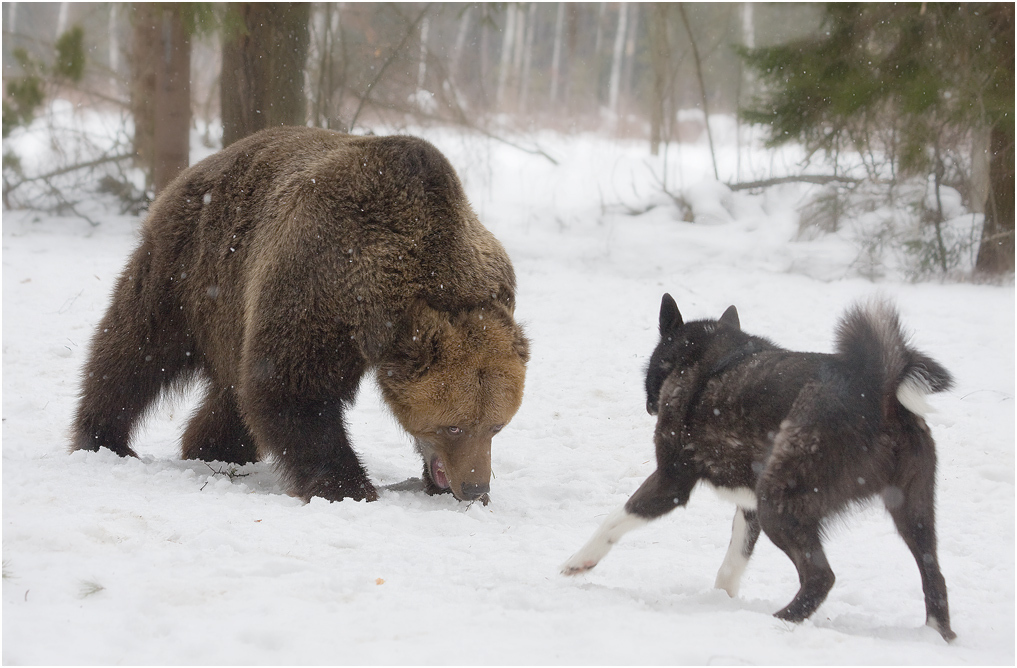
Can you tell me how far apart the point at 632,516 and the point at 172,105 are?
10.0 m

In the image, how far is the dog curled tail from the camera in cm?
328

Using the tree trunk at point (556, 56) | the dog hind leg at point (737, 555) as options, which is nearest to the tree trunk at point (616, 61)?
the tree trunk at point (556, 56)

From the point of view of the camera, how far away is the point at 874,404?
3.36m

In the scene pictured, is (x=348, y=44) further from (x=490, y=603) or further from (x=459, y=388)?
(x=490, y=603)

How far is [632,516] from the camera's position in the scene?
3791 millimetres

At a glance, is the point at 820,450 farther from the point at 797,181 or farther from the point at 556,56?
the point at 556,56

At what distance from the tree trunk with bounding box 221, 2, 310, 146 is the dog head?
6088 millimetres

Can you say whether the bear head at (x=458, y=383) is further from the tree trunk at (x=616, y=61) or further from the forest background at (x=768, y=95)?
the tree trunk at (x=616, y=61)

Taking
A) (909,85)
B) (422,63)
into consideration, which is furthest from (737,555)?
(422,63)

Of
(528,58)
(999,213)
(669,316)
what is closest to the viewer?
(669,316)

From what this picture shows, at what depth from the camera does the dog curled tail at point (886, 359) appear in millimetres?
3276

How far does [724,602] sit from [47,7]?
114ft

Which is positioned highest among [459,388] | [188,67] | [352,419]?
[188,67]

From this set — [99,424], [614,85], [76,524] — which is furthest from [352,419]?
[614,85]
